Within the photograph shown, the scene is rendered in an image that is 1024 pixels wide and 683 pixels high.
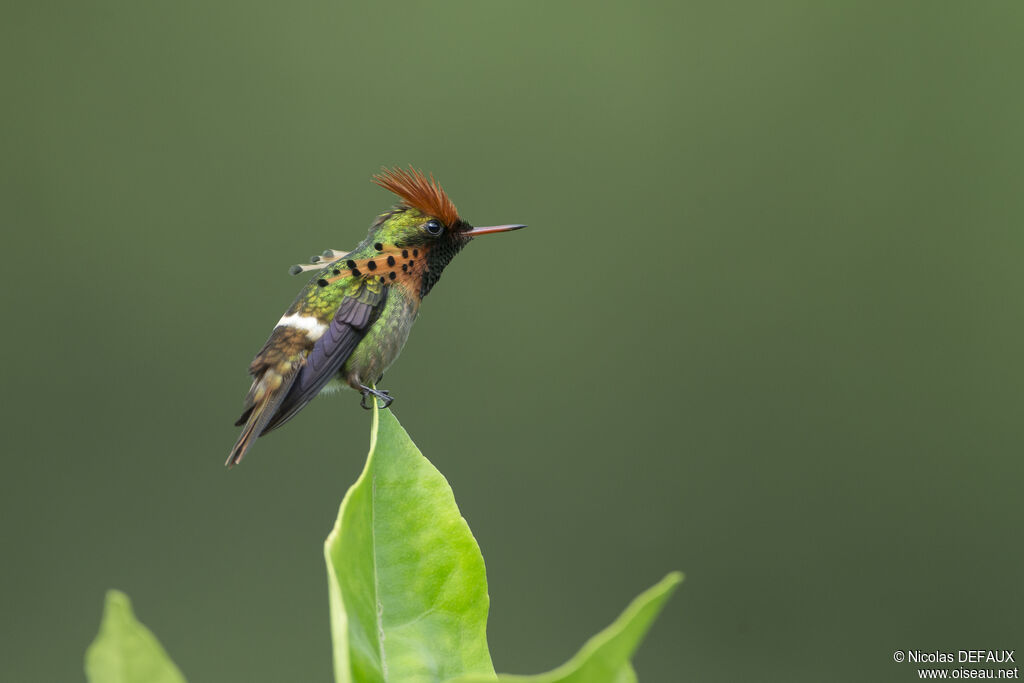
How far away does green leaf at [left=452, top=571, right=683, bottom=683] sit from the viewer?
0.96 feet

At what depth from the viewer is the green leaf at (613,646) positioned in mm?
292

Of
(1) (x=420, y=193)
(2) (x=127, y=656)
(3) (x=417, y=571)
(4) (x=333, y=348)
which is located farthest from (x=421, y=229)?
(2) (x=127, y=656)

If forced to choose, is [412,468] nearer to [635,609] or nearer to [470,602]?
[470,602]

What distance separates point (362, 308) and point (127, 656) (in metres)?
0.69

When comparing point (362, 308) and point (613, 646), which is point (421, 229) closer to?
point (362, 308)

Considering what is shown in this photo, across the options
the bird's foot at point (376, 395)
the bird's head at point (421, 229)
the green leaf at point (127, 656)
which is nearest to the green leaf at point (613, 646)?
the green leaf at point (127, 656)

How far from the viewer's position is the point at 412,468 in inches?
20.1

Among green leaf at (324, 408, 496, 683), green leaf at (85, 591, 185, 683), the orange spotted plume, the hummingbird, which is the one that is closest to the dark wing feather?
the hummingbird

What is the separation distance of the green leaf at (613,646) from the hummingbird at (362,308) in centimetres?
62

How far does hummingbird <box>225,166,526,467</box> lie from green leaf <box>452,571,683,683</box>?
0.62 meters

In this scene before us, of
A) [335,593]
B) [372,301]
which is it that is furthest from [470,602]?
[372,301]

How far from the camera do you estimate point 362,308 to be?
1.01 m

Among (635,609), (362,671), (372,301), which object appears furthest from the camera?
(372,301)

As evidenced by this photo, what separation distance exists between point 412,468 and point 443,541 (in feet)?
0.13
